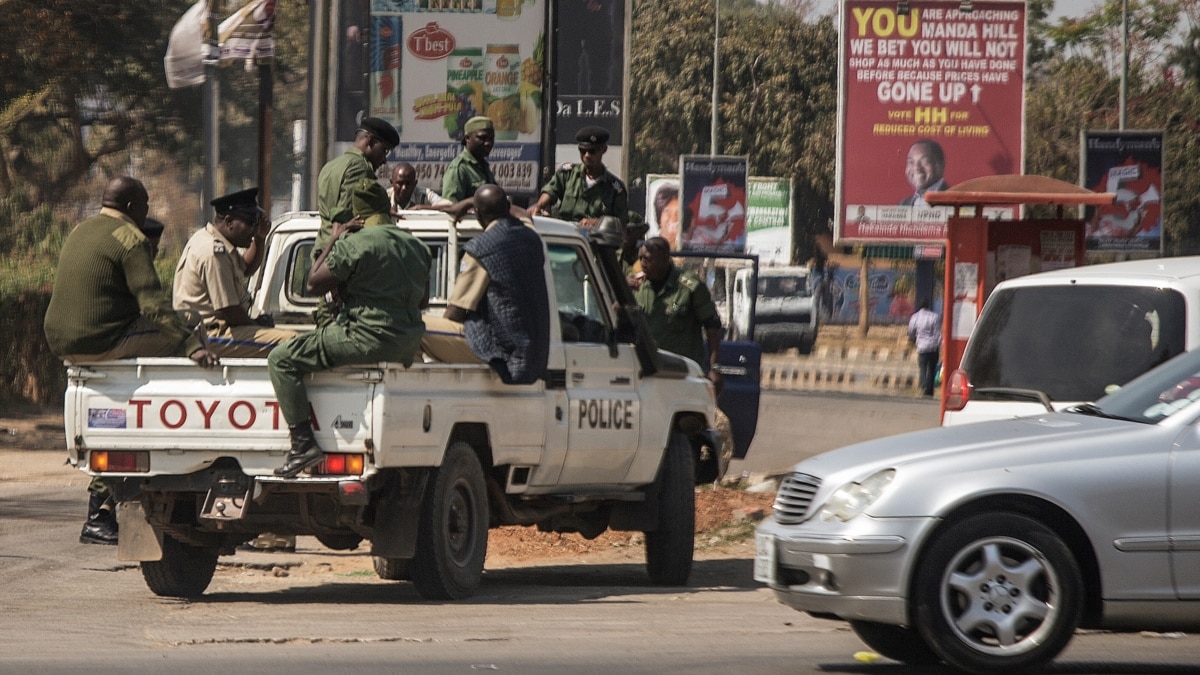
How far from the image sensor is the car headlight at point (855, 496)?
6895mm

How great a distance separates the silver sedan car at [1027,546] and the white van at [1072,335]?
2354 millimetres

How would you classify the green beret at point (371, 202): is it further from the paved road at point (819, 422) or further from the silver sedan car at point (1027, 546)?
the paved road at point (819, 422)

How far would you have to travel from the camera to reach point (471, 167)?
11297 millimetres

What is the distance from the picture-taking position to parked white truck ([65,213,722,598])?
8.76 m

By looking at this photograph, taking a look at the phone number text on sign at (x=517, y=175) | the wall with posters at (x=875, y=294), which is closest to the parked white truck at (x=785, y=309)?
the wall with posters at (x=875, y=294)

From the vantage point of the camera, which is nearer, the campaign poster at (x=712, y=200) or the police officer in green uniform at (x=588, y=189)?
the police officer in green uniform at (x=588, y=189)

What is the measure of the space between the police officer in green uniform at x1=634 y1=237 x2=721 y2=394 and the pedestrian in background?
19.8 metres

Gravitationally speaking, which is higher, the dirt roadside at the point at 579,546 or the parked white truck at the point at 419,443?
the parked white truck at the point at 419,443

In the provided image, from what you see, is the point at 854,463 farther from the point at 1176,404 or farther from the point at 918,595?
the point at 1176,404

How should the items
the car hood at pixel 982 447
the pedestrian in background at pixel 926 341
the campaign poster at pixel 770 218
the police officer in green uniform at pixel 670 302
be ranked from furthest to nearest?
the campaign poster at pixel 770 218 → the pedestrian in background at pixel 926 341 → the police officer in green uniform at pixel 670 302 → the car hood at pixel 982 447

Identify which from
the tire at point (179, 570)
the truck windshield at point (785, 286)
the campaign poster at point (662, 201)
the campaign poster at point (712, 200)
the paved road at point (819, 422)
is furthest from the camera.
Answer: the campaign poster at point (662, 201)

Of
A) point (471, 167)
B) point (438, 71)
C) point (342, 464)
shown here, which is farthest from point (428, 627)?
point (438, 71)

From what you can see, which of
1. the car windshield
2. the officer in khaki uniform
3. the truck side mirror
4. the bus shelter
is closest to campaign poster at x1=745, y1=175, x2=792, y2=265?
the bus shelter

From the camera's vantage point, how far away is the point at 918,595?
→ 22.1 ft
